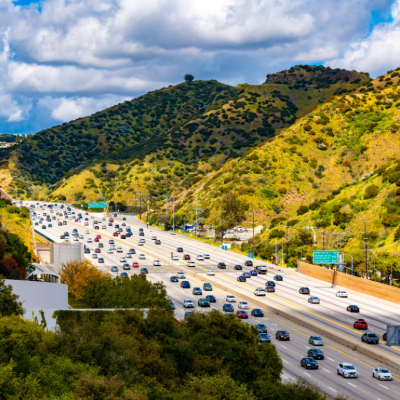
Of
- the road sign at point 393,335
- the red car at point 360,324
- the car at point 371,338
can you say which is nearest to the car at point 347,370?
the car at point 371,338

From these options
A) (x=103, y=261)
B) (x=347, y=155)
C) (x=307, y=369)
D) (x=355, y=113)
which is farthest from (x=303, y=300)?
(x=355, y=113)

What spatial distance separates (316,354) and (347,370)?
193 inches

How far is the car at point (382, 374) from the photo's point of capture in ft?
132

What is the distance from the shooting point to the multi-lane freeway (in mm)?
40719

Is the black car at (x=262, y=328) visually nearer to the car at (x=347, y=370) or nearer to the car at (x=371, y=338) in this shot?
the car at (x=371, y=338)

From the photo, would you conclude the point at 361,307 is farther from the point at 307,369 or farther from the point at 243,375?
the point at 243,375

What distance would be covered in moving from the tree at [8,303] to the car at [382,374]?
27.3 metres

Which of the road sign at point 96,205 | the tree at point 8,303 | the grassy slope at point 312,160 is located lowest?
the tree at point 8,303

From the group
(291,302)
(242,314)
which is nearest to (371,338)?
(242,314)

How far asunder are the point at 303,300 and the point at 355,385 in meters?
32.2

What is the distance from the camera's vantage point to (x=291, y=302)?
6944 centimetres

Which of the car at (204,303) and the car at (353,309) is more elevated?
the car at (204,303)

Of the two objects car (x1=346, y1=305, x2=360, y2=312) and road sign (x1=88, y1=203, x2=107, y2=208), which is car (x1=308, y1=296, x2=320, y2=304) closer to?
car (x1=346, y1=305, x2=360, y2=312)

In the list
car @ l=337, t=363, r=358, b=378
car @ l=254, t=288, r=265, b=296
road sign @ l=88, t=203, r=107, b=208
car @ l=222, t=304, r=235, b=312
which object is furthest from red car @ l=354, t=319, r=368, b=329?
road sign @ l=88, t=203, r=107, b=208
